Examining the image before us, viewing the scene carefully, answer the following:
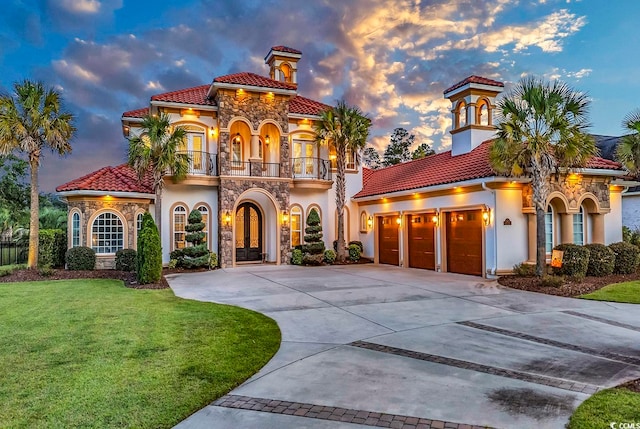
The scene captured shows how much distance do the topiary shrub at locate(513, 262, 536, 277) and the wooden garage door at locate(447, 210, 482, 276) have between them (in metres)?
1.19

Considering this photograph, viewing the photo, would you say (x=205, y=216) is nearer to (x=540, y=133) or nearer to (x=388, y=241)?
(x=388, y=241)

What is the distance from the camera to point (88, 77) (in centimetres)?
2370

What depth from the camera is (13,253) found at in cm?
2244

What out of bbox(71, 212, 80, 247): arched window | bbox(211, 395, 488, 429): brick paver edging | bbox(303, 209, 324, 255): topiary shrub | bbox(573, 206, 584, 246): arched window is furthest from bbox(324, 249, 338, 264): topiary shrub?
bbox(211, 395, 488, 429): brick paver edging

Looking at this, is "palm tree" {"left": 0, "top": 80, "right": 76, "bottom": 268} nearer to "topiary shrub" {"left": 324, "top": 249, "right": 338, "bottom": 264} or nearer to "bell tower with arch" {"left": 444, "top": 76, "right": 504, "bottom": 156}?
"topiary shrub" {"left": 324, "top": 249, "right": 338, "bottom": 264}

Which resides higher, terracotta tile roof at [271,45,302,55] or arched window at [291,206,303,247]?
terracotta tile roof at [271,45,302,55]

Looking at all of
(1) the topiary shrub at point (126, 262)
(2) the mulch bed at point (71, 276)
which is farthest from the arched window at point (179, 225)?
(2) the mulch bed at point (71, 276)

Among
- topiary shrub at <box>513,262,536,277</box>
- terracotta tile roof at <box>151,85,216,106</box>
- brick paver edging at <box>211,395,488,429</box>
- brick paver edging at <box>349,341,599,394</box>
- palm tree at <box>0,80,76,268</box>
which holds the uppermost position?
terracotta tile roof at <box>151,85,216,106</box>

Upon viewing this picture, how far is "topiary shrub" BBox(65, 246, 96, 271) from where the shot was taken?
659 inches

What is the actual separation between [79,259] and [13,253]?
29.2ft

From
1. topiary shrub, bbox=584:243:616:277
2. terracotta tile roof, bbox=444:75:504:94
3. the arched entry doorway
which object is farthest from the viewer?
the arched entry doorway

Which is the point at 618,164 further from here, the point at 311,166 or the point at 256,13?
the point at 256,13

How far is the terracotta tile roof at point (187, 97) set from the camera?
18156mm

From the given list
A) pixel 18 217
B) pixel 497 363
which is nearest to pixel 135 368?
pixel 497 363
